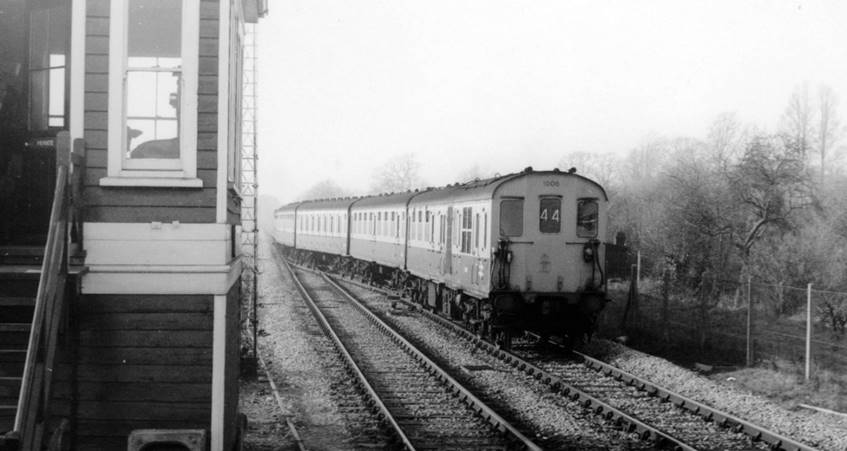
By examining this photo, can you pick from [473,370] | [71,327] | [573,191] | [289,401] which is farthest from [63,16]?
[573,191]

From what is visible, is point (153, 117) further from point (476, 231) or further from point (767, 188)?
point (767, 188)

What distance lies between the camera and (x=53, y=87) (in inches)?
275

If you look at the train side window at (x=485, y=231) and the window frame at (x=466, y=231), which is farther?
the window frame at (x=466, y=231)

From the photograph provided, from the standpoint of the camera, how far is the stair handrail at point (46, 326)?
481cm

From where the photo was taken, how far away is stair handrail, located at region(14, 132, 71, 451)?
15.8 feet

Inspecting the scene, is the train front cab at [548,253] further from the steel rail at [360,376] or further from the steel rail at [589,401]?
Result: the steel rail at [360,376]

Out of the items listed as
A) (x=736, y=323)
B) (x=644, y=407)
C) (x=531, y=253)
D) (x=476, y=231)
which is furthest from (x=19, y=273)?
(x=736, y=323)

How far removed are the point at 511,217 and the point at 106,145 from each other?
8.91 meters

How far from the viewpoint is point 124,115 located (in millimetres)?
6047

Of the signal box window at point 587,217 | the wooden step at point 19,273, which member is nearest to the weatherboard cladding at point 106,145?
the wooden step at point 19,273

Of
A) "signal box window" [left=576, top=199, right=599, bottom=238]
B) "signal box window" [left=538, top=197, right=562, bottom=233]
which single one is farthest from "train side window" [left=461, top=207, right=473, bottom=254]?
"signal box window" [left=576, top=199, right=599, bottom=238]

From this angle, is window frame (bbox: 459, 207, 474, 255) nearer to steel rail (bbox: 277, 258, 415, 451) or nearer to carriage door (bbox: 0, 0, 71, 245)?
steel rail (bbox: 277, 258, 415, 451)

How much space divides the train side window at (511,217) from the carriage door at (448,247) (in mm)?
2950

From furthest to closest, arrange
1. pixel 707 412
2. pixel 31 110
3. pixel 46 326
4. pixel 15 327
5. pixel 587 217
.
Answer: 1. pixel 587 217
2. pixel 707 412
3. pixel 31 110
4. pixel 15 327
5. pixel 46 326
